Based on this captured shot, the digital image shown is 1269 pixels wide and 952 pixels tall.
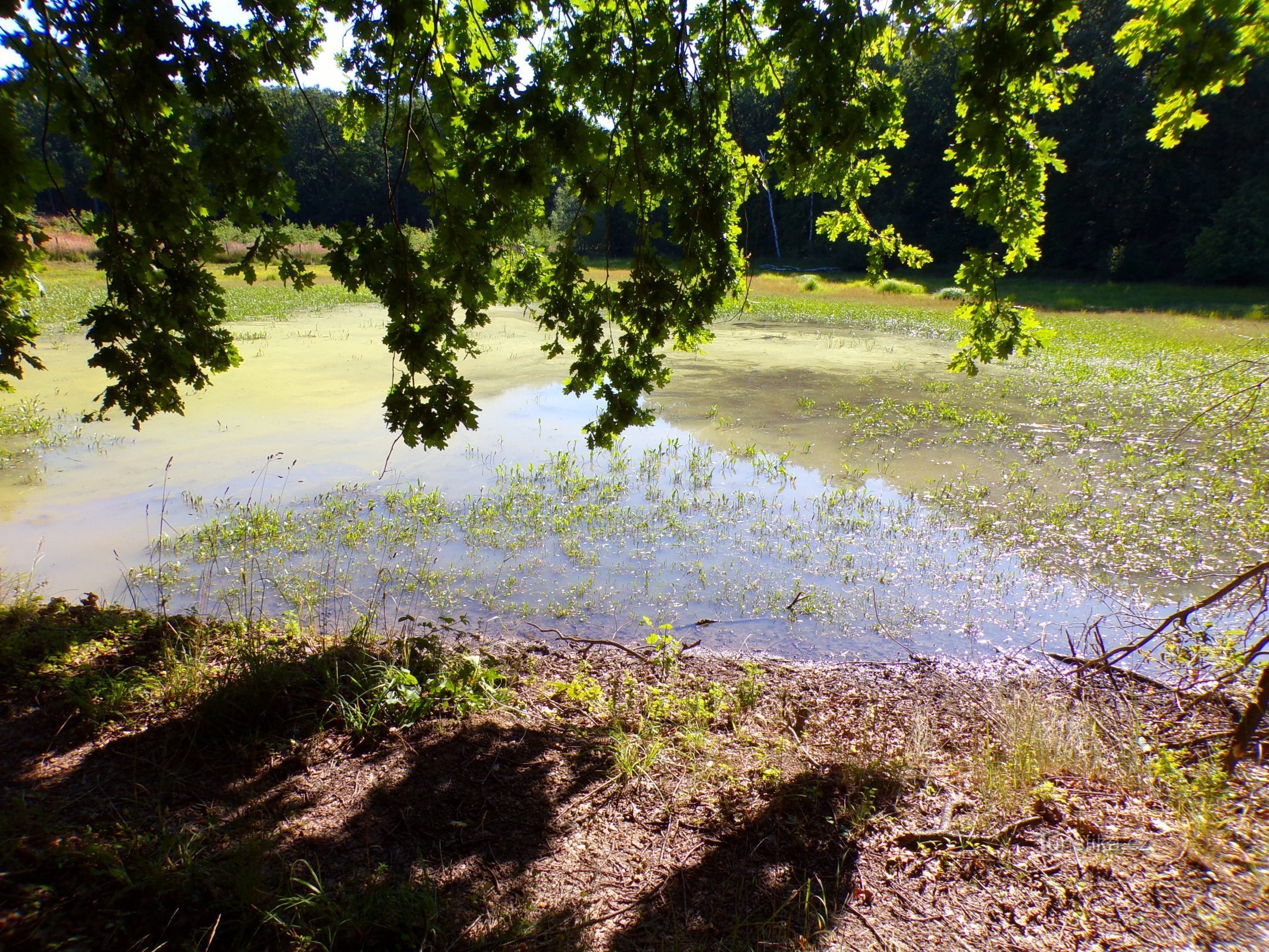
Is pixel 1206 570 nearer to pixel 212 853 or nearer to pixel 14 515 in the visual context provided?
pixel 212 853

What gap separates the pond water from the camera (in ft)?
19.5

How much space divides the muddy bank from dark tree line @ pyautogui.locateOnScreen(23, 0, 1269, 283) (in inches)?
994

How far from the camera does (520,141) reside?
4410 mm

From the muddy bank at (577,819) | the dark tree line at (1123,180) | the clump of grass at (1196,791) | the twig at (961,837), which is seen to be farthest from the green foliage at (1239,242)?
the twig at (961,837)

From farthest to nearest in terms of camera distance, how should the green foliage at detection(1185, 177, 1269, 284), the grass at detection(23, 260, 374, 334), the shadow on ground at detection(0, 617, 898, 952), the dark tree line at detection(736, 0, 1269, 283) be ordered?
the dark tree line at detection(736, 0, 1269, 283), the green foliage at detection(1185, 177, 1269, 284), the grass at detection(23, 260, 374, 334), the shadow on ground at detection(0, 617, 898, 952)

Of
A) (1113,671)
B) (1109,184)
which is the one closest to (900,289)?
(1109,184)

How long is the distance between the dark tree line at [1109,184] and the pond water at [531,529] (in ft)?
61.6

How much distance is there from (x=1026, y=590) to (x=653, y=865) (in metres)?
4.92

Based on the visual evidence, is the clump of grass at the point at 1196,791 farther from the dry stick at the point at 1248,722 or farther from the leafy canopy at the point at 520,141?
the leafy canopy at the point at 520,141

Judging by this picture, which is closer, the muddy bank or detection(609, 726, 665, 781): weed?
the muddy bank

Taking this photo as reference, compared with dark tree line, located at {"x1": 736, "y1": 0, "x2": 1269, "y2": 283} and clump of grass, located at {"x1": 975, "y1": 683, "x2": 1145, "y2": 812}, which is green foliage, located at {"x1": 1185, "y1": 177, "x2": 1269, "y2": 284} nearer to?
dark tree line, located at {"x1": 736, "y1": 0, "x2": 1269, "y2": 283}

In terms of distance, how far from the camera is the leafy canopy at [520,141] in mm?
3812

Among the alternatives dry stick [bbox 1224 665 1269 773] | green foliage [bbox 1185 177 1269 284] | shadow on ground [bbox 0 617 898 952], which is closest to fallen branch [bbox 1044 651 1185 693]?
dry stick [bbox 1224 665 1269 773]

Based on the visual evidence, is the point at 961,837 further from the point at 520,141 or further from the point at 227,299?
the point at 227,299
